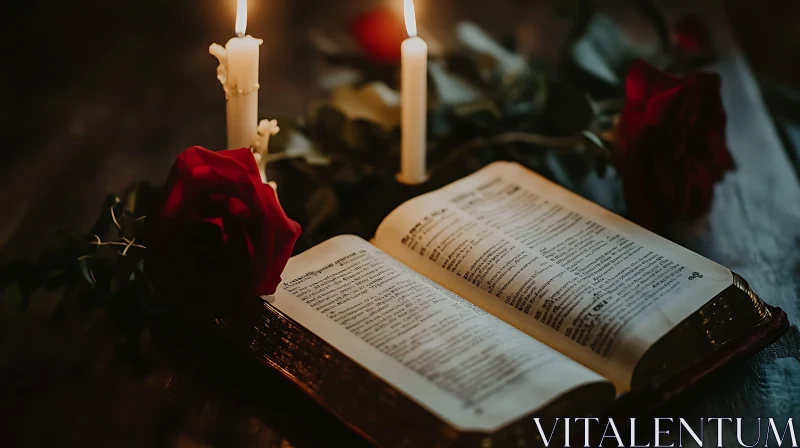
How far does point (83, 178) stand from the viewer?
103 cm

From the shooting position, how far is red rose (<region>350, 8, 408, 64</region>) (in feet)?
3.75

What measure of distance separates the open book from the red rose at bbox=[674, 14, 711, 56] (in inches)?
15.1

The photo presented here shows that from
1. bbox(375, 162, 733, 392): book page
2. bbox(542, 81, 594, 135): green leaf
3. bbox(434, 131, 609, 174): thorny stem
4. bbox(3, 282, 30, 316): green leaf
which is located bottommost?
bbox(3, 282, 30, 316): green leaf

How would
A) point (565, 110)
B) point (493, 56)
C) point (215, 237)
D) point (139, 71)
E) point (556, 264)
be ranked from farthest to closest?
point (139, 71) → point (493, 56) → point (565, 110) → point (556, 264) → point (215, 237)

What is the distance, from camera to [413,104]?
94 centimetres

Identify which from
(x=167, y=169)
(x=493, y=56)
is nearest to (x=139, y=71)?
(x=167, y=169)

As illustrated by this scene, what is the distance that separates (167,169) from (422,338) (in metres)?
0.50

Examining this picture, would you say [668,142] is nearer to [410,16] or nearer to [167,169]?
[410,16]

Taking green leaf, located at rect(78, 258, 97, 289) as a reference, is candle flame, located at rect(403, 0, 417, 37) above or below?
above

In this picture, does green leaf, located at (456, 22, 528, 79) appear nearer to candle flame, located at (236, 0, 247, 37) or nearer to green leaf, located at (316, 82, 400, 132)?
green leaf, located at (316, 82, 400, 132)

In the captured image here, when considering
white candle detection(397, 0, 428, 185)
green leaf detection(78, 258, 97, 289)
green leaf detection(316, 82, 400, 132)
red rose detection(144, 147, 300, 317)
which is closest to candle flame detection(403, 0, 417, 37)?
white candle detection(397, 0, 428, 185)

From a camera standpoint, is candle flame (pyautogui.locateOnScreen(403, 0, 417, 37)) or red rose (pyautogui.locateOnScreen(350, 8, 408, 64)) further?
red rose (pyautogui.locateOnScreen(350, 8, 408, 64))

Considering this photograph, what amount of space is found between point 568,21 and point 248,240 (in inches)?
36.5

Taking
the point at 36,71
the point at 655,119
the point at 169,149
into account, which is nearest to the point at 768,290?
the point at 655,119
